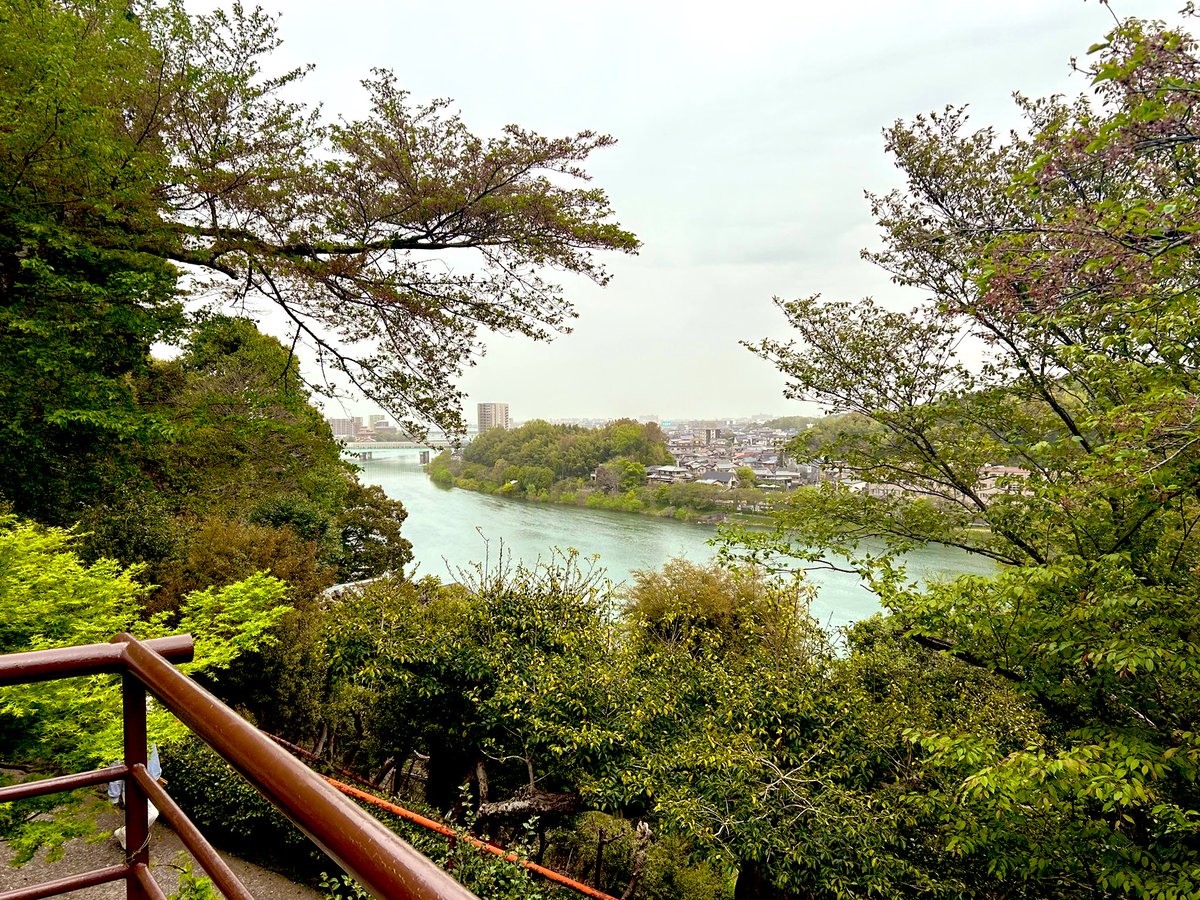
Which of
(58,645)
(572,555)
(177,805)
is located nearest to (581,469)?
(572,555)

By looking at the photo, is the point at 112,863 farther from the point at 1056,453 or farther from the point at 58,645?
the point at 1056,453

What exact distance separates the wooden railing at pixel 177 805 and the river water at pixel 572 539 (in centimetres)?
1254

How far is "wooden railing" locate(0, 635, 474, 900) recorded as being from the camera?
40 centimetres

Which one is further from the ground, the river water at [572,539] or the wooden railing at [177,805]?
the wooden railing at [177,805]

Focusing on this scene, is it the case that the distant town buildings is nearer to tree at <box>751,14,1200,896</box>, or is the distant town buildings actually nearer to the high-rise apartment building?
tree at <box>751,14,1200,896</box>

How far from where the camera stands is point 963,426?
5043 mm

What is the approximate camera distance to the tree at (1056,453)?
8.39ft

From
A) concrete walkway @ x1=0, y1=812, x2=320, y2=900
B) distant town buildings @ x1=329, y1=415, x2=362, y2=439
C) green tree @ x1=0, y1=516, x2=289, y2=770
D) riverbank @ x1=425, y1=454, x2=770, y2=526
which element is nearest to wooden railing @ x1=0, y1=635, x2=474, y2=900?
green tree @ x1=0, y1=516, x2=289, y2=770

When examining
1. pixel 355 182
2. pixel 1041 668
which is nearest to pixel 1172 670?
pixel 1041 668

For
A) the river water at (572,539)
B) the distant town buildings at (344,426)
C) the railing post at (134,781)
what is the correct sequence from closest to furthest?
the railing post at (134,781) < the distant town buildings at (344,426) < the river water at (572,539)

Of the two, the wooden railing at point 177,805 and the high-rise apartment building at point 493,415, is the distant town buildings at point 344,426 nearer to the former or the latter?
the wooden railing at point 177,805

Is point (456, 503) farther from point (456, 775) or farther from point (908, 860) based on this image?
point (908, 860)

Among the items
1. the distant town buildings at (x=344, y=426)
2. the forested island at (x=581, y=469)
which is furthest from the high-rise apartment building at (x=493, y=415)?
the distant town buildings at (x=344, y=426)

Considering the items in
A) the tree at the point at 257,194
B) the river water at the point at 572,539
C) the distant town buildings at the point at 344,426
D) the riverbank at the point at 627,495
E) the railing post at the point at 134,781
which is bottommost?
the river water at the point at 572,539
